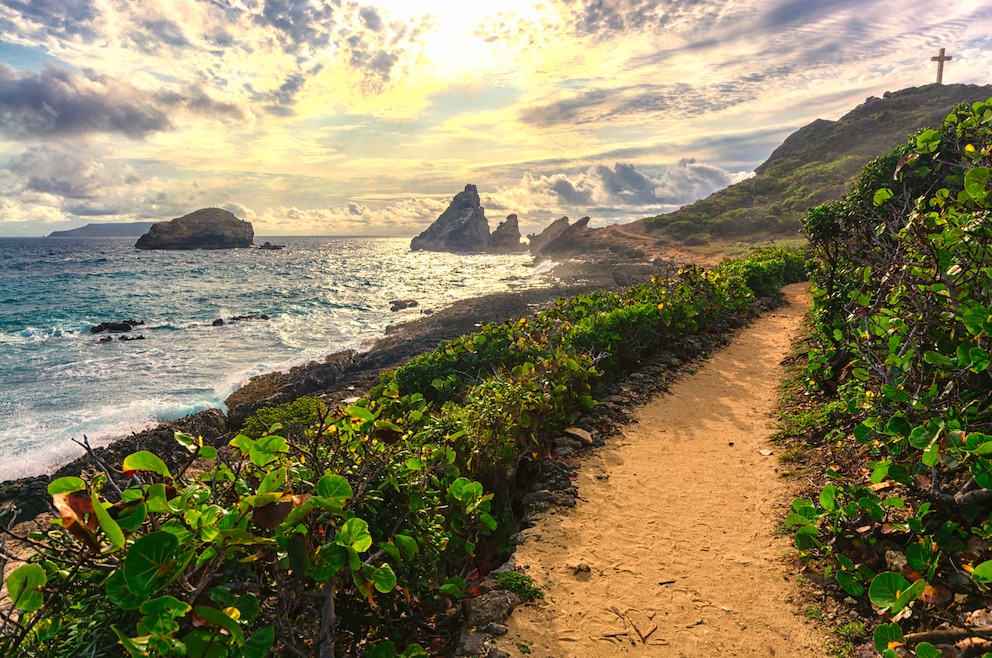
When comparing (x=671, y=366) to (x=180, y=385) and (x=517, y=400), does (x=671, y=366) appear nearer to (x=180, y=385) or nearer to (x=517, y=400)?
(x=517, y=400)

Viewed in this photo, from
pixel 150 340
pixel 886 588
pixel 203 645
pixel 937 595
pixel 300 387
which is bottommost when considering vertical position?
pixel 300 387

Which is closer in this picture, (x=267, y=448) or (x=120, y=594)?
(x=120, y=594)

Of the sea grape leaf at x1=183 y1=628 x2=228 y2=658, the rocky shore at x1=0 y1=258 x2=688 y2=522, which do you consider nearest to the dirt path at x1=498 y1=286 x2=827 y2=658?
the sea grape leaf at x1=183 y1=628 x2=228 y2=658

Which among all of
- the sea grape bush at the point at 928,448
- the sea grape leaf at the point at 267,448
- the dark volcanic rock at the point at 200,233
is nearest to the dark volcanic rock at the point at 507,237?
the dark volcanic rock at the point at 200,233

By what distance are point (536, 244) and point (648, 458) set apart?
444 ft

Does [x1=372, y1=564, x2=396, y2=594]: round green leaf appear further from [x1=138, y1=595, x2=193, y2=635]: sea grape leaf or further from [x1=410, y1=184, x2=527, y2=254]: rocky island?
[x1=410, y1=184, x2=527, y2=254]: rocky island

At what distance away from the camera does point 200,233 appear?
123500 mm

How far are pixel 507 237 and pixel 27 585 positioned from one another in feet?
492

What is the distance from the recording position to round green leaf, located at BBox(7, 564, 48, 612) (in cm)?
160

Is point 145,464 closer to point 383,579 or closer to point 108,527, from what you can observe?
point 108,527

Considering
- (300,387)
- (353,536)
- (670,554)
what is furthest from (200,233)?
(353,536)

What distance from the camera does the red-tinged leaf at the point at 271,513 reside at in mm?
1968

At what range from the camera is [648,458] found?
668 cm

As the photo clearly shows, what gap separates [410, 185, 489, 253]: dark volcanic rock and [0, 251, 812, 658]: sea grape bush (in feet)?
488
